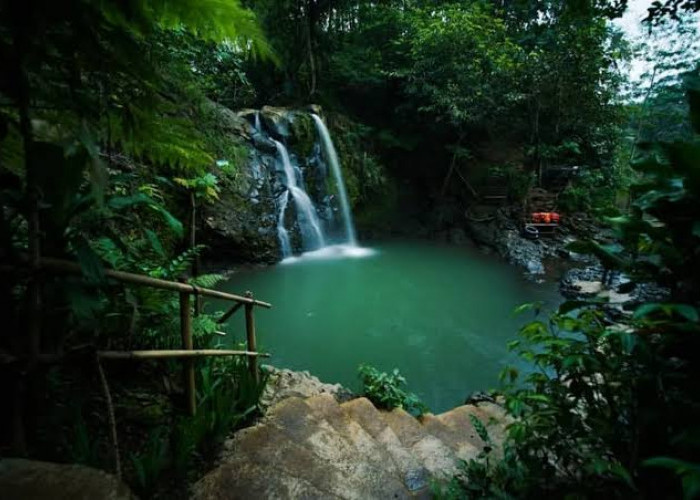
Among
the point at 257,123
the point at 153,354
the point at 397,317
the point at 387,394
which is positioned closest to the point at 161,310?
the point at 153,354

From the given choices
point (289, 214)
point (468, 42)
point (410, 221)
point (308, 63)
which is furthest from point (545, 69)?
point (289, 214)

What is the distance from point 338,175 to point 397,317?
5.77 meters

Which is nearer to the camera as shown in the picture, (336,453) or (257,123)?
(336,453)

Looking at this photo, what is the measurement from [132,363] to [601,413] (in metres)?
2.26

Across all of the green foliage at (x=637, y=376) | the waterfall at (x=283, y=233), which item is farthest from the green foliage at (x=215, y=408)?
the waterfall at (x=283, y=233)

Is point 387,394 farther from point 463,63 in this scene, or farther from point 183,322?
point 463,63

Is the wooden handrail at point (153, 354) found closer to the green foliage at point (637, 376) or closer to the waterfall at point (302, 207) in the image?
the green foliage at point (637, 376)

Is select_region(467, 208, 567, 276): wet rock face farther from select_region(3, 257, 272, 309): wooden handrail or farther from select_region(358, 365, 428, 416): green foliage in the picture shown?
select_region(3, 257, 272, 309): wooden handrail

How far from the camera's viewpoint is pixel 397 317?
658 cm

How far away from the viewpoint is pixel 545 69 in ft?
34.8

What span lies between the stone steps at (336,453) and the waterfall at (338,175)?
27.1 feet

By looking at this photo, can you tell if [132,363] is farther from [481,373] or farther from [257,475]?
[481,373]

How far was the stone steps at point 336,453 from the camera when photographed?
1.79m

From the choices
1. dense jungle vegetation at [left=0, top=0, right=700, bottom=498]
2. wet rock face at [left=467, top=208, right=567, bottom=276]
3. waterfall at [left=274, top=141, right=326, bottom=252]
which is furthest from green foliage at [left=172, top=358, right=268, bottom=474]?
wet rock face at [left=467, top=208, right=567, bottom=276]
